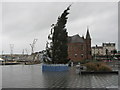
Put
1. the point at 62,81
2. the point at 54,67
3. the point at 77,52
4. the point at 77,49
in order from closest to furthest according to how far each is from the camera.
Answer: the point at 62,81 < the point at 54,67 < the point at 77,52 < the point at 77,49

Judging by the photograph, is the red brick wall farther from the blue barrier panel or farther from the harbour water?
the harbour water

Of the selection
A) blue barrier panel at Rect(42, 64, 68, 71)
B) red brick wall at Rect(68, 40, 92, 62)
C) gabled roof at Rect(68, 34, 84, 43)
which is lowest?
blue barrier panel at Rect(42, 64, 68, 71)

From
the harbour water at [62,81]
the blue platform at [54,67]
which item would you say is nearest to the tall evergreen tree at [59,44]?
the blue platform at [54,67]

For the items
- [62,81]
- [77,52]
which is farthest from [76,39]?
[62,81]

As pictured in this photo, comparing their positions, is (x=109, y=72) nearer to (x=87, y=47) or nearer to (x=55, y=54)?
(x=55, y=54)

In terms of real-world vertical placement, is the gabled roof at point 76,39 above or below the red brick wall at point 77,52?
above

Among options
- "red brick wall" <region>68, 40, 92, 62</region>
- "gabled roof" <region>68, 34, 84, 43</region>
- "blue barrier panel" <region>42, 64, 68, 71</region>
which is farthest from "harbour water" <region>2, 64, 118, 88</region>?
"gabled roof" <region>68, 34, 84, 43</region>

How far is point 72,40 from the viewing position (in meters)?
76.2

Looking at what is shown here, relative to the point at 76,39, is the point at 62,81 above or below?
below

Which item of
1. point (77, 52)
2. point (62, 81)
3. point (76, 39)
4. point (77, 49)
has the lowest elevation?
point (62, 81)

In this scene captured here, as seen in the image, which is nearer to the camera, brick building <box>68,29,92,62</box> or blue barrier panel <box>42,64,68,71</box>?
blue barrier panel <box>42,64,68,71</box>

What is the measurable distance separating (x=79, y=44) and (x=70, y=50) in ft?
Answer: 14.1

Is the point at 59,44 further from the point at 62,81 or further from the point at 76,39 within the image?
the point at 76,39

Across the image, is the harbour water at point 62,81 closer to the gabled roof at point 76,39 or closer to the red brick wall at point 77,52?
the red brick wall at point 77,52
